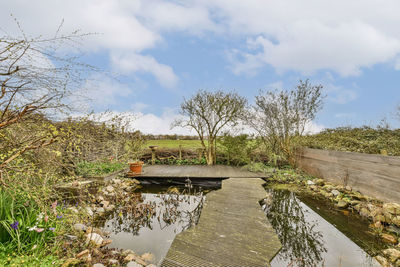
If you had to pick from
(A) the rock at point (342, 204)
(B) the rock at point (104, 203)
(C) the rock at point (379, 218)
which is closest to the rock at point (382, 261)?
(C) the rock at point (379, 218)

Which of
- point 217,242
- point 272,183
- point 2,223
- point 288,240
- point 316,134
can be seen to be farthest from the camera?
point 316,134

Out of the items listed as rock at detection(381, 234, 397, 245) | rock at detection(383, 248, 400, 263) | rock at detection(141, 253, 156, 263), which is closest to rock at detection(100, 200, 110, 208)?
rock at detection(141, 253, 156, 263)

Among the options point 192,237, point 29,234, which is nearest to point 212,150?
→ point 192,237

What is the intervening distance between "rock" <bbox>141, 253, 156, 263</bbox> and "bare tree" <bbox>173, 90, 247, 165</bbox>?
23.2ft

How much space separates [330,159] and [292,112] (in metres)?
2.83

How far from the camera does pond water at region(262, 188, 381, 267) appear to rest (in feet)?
9.27

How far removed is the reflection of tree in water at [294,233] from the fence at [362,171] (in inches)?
66.1

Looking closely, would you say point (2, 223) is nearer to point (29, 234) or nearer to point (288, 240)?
point (29, 234)

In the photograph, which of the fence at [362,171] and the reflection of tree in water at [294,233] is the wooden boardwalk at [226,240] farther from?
the fence at [362,171]

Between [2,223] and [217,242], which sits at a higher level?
[2,223]

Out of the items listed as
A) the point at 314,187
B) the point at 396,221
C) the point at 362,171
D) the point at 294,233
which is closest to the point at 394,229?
the point at 396,221

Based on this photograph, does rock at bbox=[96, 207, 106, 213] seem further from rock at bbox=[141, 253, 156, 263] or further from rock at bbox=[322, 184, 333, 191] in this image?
rock at bbox=[322, 184, 333, 191]

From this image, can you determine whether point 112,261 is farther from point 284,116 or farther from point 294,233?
point 284,116

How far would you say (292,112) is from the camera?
8.90 metres
